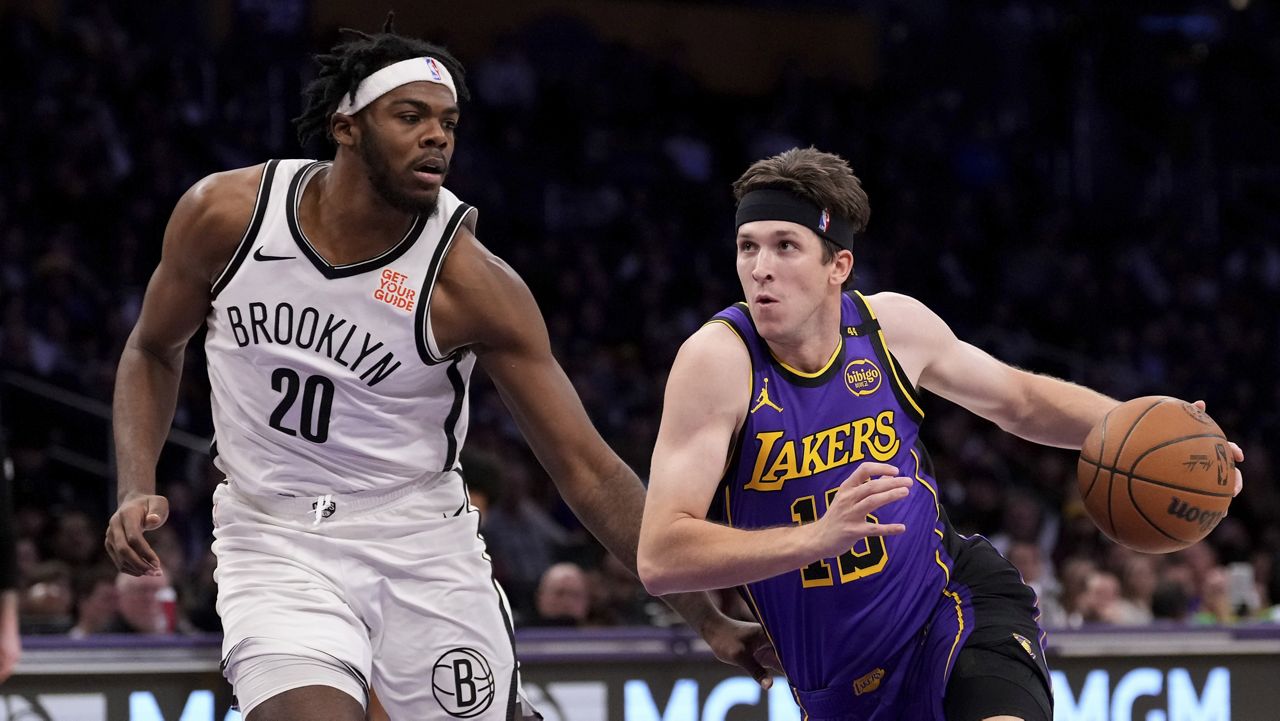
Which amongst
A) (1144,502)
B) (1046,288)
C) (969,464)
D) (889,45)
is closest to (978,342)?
A: (1046,288)

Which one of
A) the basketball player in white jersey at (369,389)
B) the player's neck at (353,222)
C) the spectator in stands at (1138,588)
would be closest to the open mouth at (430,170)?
the basketball player in white jersey at (369,389)

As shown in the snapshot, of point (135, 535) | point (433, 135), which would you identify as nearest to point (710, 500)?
point (433, 135)

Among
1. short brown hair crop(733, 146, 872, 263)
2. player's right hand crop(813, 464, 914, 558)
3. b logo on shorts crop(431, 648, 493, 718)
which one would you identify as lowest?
b logo on shorts crop(431, 648, 493, 718)

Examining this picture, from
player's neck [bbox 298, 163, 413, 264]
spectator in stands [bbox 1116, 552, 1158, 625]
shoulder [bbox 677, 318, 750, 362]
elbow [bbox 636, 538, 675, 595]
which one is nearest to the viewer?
elbow [bbox 636, 538, 675, 595]

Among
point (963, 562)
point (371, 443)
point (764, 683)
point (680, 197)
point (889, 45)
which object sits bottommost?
point (764, 683)

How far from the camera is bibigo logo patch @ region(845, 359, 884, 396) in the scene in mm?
3967

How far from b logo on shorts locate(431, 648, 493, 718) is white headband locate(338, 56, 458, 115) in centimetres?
135

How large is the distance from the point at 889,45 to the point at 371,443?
15.7 metres

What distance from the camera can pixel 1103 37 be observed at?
18578 mm

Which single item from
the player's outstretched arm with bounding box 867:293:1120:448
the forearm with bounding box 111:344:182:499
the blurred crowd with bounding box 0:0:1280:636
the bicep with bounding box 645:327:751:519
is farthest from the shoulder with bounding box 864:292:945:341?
the blurred crowd with bounding box 0:0:1280:636

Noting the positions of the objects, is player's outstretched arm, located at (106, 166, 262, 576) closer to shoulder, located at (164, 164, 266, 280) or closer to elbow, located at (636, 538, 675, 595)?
shoulder, located at (164, 164, 266, 280)

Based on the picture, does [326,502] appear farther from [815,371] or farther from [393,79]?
[815,371]

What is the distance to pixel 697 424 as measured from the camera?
3736mm

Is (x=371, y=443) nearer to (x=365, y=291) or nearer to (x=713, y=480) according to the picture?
(x=365, y=291)
